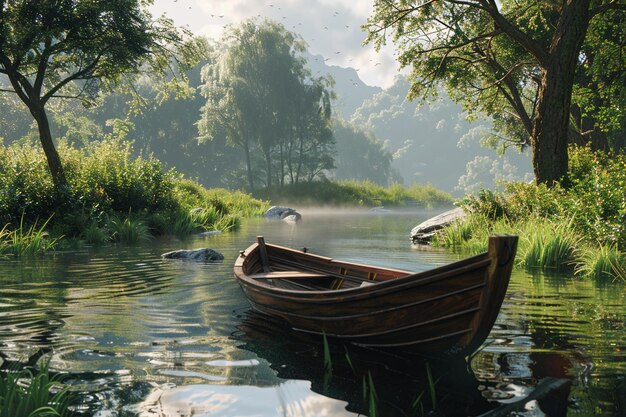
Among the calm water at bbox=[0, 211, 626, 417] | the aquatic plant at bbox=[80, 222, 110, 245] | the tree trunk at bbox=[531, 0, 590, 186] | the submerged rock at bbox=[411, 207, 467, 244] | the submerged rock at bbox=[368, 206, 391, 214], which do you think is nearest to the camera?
the calm water at bbox=[0, 211, 626, 417]

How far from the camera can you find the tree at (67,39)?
1906cm

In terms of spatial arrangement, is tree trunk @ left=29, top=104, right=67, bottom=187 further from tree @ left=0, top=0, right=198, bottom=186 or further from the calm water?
the calm water

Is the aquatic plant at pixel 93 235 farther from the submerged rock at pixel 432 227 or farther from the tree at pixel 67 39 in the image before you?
the submerged rock at pixel 432 227

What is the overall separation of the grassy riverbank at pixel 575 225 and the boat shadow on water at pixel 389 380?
6.76 m

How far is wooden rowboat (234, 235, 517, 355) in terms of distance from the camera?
5148 mm

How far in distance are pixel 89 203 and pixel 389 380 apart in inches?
648

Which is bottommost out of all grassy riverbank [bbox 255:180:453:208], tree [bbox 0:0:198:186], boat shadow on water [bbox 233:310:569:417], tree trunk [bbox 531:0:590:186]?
boat shadow on water [bbox 233:310:569:417]

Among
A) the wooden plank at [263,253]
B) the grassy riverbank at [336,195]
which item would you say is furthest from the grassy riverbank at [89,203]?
the grassy riverbank at [336,195]

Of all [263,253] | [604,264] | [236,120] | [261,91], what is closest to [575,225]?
[604,264]

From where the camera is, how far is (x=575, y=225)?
13281 millimetres

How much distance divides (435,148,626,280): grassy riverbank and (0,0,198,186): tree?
13379 mm

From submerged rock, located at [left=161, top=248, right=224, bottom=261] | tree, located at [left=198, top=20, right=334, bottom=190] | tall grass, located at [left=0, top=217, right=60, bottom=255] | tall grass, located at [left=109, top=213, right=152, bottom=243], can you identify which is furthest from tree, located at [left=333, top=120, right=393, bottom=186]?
submerged rock, located at [left=161, top=248, right=224, bottom=261]

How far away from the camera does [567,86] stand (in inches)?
640

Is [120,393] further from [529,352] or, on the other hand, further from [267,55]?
[267,55]
